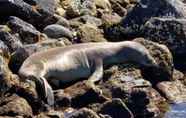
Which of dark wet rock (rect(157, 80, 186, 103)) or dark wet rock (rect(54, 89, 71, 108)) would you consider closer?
Answer: dark wet rock (rect(54, 89, 71, 108))

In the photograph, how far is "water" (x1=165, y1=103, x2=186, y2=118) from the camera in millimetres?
13789

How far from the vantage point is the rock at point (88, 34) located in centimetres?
1725

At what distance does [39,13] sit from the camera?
699 inches

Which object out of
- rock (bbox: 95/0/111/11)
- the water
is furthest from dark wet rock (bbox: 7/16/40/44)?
rock (bbox: 95/0/111/11)

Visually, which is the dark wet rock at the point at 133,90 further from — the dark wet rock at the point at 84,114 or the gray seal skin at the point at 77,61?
the dark wet rock at the point at 84,114

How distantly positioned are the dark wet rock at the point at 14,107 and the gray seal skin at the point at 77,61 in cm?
76

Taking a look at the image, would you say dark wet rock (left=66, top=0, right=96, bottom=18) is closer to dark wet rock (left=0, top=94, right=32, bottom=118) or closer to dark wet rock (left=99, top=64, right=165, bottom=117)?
dark wet rock (left=99, top=64, right=165, bottom=117)

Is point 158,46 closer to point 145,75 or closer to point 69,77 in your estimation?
point 145,75

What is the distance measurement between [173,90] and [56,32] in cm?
326

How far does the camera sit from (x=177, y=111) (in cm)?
1407

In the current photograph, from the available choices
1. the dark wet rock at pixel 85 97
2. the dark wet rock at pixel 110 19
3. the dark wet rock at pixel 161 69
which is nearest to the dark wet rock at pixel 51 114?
the dark wet rock at pixel 85 97

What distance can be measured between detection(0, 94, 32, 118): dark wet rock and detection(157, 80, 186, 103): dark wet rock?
366 centimetres

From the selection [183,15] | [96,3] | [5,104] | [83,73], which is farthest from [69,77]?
[96,3]

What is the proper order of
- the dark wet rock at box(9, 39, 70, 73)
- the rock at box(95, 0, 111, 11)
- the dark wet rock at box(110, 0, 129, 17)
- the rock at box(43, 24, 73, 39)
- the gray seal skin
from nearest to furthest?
the gray seal skin, the dark wet rock at box(9, 39, 70, 73), the rock at box(43, 24, 73, 39), the rock at box(95, 0, 111, 11), the dark wet rock at box(110, 0, 129, 17)
